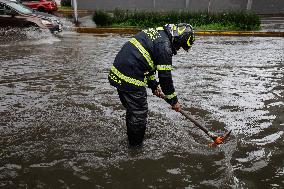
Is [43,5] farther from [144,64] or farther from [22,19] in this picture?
[144,64]

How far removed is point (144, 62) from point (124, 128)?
1551mm

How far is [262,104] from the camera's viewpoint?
679 cm

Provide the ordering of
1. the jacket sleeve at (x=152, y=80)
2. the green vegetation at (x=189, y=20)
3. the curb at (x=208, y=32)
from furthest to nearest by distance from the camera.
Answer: the green vegetation at (x=189, y=20) → the curb at (x=208, y=32) → the jacket sleeve at (x=152, y=80)

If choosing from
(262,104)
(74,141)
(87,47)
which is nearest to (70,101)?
(74,141)

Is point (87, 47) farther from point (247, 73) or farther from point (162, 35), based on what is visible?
point (162, 35)

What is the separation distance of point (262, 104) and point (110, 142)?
320 cm

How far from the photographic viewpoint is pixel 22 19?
569 inches

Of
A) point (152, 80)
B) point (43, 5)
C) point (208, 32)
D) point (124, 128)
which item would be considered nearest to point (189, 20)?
point (208, 32)

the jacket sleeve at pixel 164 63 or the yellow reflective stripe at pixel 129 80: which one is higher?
the jacket sleeve at pixel 164 63

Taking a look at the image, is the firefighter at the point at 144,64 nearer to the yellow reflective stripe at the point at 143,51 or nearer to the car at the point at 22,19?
the yellow reflective stripe at the point at 143,51

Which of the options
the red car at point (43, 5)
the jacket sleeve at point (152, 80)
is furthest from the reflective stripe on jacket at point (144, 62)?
the red car at point (43, 5)

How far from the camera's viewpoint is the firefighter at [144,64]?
439cm

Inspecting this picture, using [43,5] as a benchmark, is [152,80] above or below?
below

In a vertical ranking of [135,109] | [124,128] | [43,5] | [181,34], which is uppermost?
→ [43,5]
